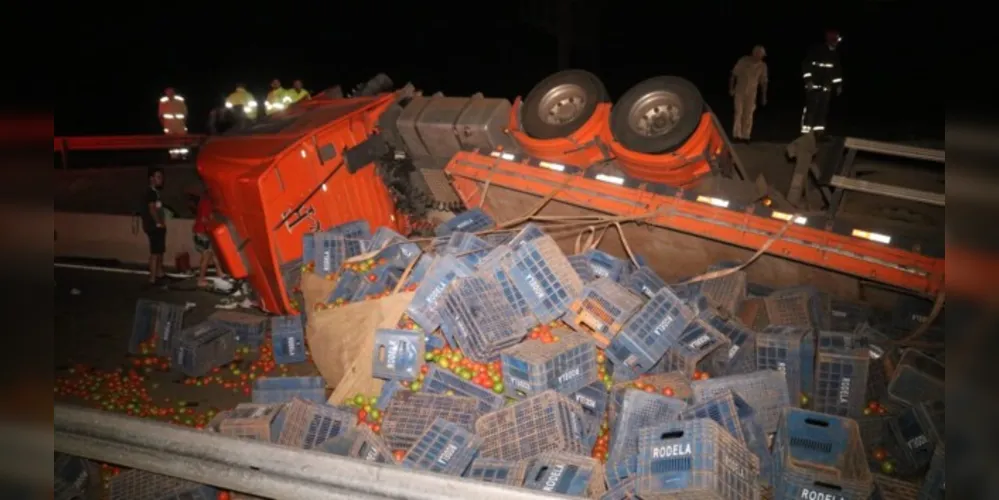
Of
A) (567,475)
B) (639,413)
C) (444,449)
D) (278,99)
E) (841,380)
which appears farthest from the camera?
(278,99)

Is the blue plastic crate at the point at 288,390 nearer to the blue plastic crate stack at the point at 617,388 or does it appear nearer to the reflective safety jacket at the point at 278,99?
the blue plastic crate stack at the point at 617,388

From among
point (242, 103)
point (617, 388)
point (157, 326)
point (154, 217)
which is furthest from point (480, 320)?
point (242, 103)

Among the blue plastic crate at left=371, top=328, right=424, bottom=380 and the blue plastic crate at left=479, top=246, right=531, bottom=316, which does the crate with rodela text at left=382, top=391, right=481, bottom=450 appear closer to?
the blue plastic crate at left=371, top=328, right=424, bottom=380

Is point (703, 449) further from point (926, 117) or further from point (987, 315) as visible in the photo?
point (926, 117)

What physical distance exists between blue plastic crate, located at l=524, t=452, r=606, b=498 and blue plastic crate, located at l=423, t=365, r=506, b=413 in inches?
40.7

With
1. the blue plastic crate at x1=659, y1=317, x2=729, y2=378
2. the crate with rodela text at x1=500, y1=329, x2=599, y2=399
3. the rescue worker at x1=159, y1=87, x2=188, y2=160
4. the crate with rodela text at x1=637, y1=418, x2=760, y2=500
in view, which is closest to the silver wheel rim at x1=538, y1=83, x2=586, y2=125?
the blue plastic crate at x1=659, y1=317, x2=729, y2=378

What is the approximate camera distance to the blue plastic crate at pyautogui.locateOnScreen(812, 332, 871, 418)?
561 centimetres

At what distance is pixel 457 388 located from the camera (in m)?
5.88

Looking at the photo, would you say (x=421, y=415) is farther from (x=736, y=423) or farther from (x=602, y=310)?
(x=736, y=423)

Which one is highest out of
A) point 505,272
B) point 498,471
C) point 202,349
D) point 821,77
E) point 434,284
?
point 821,77

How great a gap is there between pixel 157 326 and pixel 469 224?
4029 millimetres

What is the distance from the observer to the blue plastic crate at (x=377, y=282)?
710 centimetres

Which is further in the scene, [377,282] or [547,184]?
[547,184]

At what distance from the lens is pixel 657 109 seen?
8031 mm
